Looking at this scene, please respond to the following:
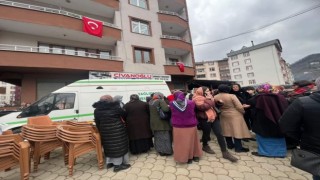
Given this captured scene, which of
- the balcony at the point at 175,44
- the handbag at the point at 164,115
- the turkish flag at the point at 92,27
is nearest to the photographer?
the handbag at the point at 164,115

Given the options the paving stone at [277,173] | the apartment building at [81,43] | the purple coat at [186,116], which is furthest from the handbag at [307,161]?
the apartment building at [81,43]

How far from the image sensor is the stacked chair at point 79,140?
12.3 ft

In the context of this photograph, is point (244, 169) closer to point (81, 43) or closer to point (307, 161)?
point (307, 161)

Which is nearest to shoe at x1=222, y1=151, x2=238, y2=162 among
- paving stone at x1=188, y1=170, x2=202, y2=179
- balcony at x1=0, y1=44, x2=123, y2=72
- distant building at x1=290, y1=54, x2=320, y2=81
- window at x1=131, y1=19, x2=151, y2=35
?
paving stone at x1=188, y1=170, x2=202, y2=179

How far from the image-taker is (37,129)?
4035 mm

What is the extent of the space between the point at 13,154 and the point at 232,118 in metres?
5.18

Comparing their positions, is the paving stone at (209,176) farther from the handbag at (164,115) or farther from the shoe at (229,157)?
the handbag at (164,115)

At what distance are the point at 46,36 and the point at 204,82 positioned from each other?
1266 cm

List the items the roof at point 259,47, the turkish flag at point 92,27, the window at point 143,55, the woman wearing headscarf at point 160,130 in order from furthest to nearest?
the roof at point 259,47 < the window at point 143,55 < the turkish flag at point 92,27 < the woman wearing headscarf at point 160,130

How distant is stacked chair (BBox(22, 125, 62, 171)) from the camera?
4.00 meters

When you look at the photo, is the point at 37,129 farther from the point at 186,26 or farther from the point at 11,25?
the point at 186,26

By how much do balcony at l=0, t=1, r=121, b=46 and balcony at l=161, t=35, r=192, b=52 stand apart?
5.93 metres

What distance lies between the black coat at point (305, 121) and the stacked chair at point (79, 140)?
3.81 meters

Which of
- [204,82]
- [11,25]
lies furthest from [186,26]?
[11,25]
